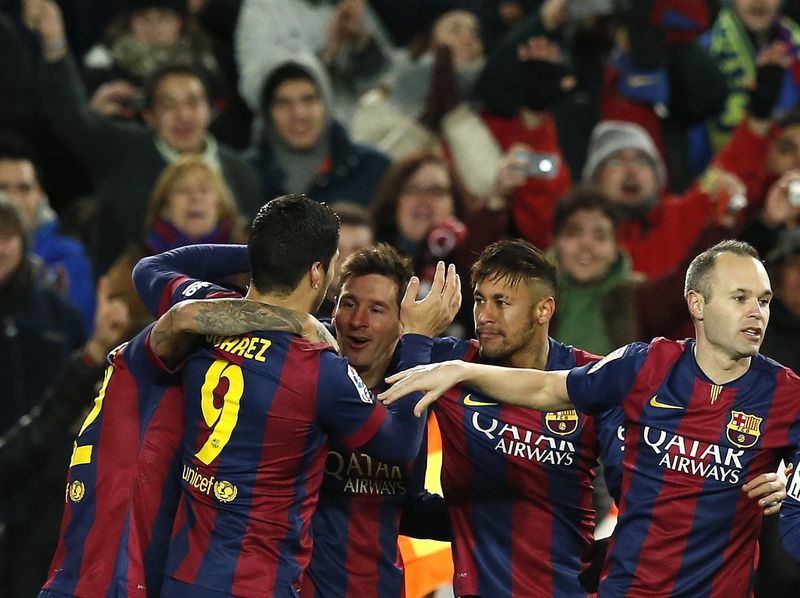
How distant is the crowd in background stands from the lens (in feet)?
25.1

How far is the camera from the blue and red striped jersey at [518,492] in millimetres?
5484

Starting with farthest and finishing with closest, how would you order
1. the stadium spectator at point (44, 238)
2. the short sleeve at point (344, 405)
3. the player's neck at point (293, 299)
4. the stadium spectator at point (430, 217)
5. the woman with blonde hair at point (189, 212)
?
the stadium spectator at point (44, 238) < the woman with blonde hair at point (189, 212) < the stadium spectator at point (430, 217) < the player's neck at point (293, 299) < the short sleeve at point (344, 405)

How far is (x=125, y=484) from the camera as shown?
5.30m

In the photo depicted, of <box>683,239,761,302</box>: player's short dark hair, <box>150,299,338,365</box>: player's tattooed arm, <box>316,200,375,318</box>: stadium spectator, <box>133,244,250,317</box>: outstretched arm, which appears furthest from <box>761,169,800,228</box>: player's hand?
<box>150,299,338,365</box>: player's tattooed arm

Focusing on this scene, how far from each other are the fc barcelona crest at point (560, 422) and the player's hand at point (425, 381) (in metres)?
0.44

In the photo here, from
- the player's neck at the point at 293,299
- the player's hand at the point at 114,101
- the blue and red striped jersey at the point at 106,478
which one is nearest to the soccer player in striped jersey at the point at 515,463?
the player's neck at the point at 293,299

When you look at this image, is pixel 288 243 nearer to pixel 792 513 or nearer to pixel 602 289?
pixel 792 513

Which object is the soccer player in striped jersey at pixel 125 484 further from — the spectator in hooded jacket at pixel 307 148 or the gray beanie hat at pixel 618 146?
the gray beanie hat at pixel 618 146

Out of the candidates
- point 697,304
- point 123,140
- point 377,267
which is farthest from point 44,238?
point 697,304

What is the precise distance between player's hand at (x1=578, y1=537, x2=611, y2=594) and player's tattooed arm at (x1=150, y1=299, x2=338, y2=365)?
45.2 inches

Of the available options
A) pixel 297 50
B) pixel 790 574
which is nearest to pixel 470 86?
pixel 297 50

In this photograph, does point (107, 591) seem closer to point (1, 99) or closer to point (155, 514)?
point (155, 514)

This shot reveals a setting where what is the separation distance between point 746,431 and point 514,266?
994 millimetres

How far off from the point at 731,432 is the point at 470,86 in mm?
4908
